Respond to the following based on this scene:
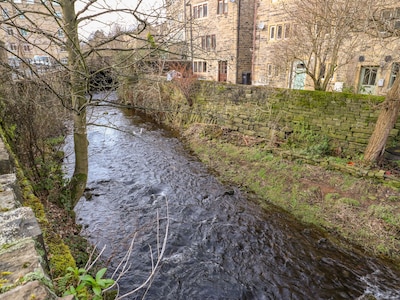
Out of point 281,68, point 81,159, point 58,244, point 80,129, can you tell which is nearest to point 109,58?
point 80,129

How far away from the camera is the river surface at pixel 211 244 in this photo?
484cm

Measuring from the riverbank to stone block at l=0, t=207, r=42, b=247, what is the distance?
649 cm

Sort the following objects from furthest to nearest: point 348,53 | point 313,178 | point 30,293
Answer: point 348,53 → point 313,178 → point 30,293

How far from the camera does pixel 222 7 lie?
18484mm

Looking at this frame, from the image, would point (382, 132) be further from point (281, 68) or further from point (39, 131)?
point (39, 131)

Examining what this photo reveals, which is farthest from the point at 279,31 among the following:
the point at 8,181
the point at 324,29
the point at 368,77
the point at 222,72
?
the point at 8,181

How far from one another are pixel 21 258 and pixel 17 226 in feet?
0.89

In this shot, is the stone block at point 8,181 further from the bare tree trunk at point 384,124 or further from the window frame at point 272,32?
the window frame at point 272,32

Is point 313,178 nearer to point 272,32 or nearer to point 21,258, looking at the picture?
point 21,258

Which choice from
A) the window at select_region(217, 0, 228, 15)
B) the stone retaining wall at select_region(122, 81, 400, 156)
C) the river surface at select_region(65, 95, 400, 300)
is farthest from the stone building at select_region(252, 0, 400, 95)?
the river surface at select_region(65, 95, 400, 300)

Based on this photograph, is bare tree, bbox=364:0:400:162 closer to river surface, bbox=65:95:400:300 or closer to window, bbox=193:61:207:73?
river surface, bbox=65:95:400:300

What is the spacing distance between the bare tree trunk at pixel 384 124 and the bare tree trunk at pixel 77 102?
792 cm

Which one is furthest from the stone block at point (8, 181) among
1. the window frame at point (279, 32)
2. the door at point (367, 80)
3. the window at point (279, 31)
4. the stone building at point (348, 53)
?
the window at point (279, 31)

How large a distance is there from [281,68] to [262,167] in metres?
5.13
